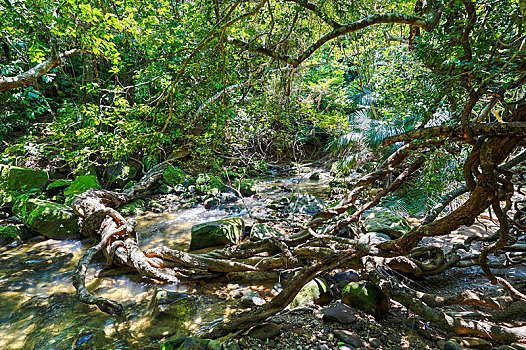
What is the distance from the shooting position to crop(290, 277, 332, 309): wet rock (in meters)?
3.15

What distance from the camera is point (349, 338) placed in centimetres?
236

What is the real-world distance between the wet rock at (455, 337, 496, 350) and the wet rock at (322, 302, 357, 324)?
876mm

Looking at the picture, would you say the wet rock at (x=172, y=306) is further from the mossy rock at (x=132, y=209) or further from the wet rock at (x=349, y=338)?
the mossy rock at (x=132, y=209)

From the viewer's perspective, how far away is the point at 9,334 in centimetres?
306

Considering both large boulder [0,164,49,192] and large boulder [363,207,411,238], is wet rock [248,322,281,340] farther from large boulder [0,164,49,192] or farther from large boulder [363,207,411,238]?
large boulder [0,164,49,192]

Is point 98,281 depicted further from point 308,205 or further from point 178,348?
point 308,205

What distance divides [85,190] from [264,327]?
6371 millimetres

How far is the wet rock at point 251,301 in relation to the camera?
3.35 metres

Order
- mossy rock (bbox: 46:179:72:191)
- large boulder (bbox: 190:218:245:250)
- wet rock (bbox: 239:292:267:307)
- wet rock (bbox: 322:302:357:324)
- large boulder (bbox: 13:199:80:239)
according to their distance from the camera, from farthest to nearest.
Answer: mossy rock (bbox: 46:179:72:191)
large boulder (bbox: 13:199:80:239)
large boulder (bbox: 190:218:245:250)
wet rock (bbox: 239:292:267:307)
wet rock (bbox: 322:302:357:324)

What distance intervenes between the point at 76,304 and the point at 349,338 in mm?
3613

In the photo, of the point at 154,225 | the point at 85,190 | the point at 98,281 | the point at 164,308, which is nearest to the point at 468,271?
the point at 164,308

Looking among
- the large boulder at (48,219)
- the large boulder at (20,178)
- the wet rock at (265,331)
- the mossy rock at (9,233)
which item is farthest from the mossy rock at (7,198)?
the wet rock at (265,331)

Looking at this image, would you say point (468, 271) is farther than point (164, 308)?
Yes

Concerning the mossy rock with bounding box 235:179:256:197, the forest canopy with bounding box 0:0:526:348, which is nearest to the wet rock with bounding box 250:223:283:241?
the forest canopy with bounding box 0:0:526:348
